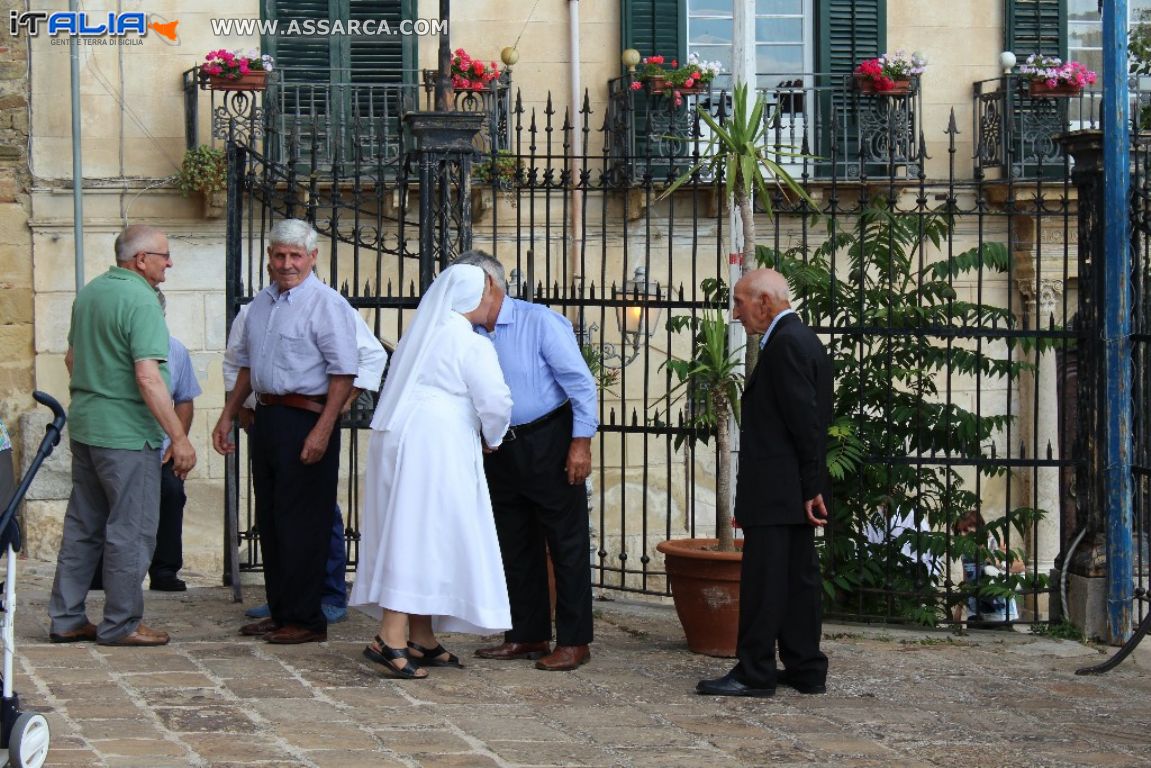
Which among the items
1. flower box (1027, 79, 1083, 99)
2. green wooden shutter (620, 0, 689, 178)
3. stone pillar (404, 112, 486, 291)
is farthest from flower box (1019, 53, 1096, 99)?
stone pillar (404, 112, 486, 291)

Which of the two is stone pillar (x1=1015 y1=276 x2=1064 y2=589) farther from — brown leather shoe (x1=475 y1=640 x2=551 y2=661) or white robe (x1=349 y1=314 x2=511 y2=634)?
white robe (x1=349 y1=314 x2=511 y2=634)

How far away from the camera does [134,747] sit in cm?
566

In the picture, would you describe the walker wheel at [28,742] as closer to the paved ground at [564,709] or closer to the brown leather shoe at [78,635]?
the paved ground at [564,709]

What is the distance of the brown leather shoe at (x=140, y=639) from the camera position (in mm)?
7418

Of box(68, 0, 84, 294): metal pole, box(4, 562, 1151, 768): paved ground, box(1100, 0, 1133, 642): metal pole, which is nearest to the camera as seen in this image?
box(4, 562, 1151, 768): paved ground

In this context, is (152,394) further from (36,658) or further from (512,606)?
(512,606)

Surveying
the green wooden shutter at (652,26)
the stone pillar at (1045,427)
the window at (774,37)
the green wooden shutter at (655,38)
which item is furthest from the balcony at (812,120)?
the stone pillar at (1045,427)

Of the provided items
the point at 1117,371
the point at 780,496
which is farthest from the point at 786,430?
the point at 1117,371

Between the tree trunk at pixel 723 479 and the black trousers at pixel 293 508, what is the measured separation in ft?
5.37

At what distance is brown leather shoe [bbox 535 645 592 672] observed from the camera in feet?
23.3

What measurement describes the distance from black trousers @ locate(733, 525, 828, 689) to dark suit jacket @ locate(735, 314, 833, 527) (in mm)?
101

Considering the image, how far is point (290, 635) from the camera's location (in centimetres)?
754

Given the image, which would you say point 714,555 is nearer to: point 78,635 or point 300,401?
point 300,401

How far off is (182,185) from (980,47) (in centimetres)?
665
